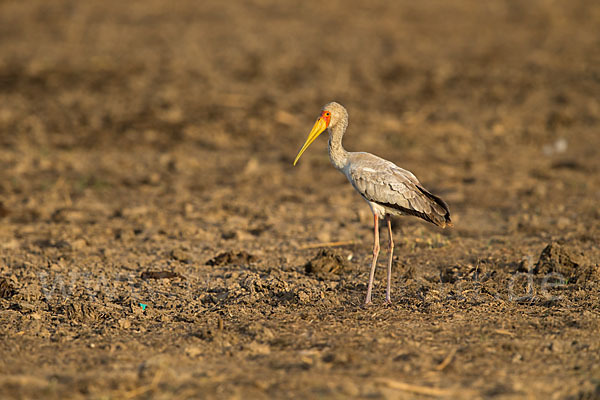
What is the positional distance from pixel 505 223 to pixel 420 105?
481 centimetres

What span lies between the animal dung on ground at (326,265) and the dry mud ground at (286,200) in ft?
0.07

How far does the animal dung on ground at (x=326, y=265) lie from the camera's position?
654cm

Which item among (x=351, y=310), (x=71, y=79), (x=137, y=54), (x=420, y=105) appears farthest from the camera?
(x=137, y=54)

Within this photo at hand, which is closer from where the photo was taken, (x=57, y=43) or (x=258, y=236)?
(x=258, y=236)

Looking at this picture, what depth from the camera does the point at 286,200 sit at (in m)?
9.00

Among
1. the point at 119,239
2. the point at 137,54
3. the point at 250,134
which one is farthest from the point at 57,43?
the point at 119,239

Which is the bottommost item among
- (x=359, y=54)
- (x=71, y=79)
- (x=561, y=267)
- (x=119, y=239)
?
(x=119, y=239)

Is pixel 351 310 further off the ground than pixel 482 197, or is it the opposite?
pixel 482 197

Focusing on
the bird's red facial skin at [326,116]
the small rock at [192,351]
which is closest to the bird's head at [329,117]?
the bird's red facial skin at [326,116]

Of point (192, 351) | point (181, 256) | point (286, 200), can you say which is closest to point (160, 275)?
point (181, 256)

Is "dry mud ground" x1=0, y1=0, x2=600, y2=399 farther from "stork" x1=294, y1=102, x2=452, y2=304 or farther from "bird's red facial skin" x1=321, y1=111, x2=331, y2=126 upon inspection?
"bird's red facial skin" x1=321, y1=111, x2=331, y2=126

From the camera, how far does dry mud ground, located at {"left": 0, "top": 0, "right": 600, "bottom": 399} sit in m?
4.70

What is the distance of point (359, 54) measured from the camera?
15023mm

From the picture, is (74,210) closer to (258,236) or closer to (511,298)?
(258,236)
